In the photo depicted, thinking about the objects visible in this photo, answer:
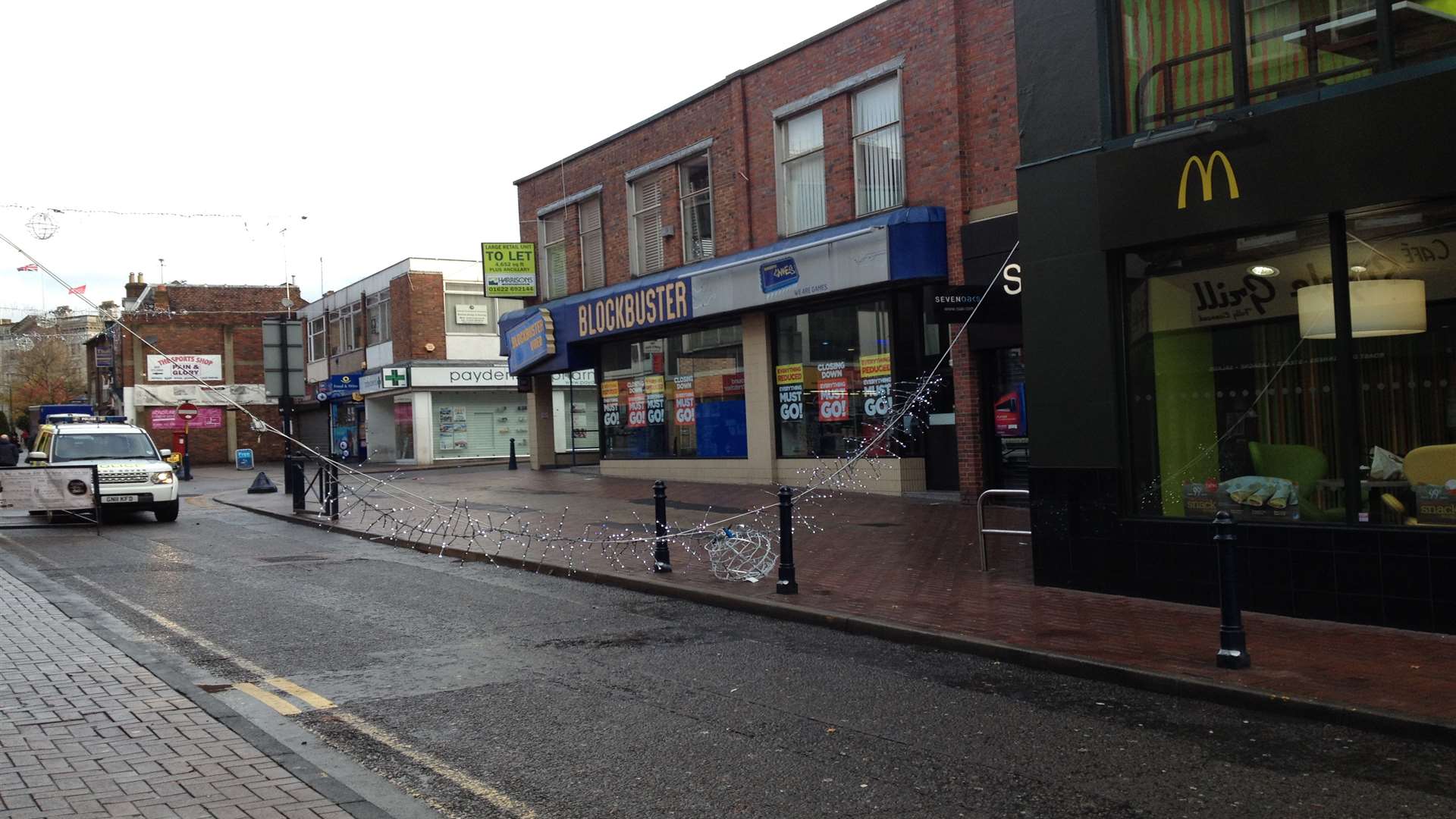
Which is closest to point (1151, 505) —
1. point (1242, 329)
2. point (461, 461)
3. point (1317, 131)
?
point (1242, 329)

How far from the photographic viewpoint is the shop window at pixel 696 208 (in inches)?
928

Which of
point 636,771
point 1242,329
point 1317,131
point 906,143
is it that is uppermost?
point 906,143

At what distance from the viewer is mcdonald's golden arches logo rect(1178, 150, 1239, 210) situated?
925 centimetres

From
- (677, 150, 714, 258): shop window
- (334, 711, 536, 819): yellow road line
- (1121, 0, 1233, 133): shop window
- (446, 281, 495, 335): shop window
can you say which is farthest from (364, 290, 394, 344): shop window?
(334, 711, 536, 819): yellow road line

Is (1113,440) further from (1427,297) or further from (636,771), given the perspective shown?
(636,771)

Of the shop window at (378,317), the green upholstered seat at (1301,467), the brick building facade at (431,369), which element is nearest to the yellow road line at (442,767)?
the green upholstered seat at (1301,467)

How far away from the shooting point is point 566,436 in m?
38.3

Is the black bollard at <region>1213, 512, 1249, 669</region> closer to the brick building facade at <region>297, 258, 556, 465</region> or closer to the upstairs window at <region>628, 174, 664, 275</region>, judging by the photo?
the upstairs window at <region>628, 174, 664, 275</region>

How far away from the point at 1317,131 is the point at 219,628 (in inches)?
372

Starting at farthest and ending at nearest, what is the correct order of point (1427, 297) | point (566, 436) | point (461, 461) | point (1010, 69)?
point (461, 461), point (566, 436), point (1010, 69), point (1427, 297)

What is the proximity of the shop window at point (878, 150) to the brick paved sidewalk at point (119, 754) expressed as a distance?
46.7ft

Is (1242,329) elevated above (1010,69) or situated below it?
below

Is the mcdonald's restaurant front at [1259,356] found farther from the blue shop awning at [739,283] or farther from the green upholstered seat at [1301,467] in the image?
the blue shop awning at [739,283]

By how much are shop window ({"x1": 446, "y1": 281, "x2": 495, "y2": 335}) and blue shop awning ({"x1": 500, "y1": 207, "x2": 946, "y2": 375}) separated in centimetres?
1178
